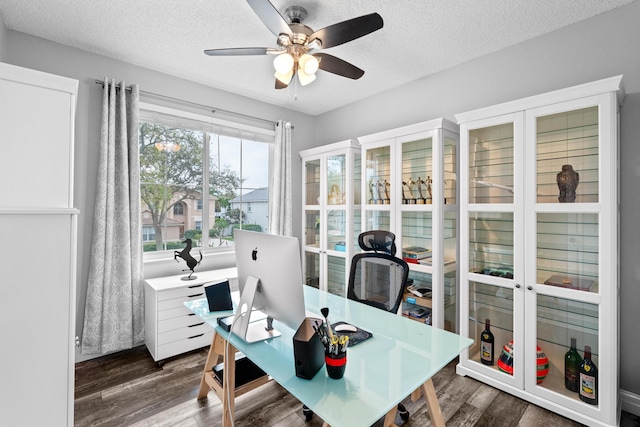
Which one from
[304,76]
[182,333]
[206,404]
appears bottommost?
[206,404]

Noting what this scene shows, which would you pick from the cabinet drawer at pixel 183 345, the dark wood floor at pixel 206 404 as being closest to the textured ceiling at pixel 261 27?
the cabinet drawer at pixel 183 345

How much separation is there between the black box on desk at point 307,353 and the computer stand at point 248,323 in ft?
1.22

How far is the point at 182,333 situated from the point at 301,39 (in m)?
2.57

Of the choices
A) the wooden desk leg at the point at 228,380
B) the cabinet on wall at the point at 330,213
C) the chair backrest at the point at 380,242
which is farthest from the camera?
the cabinet on wall at the point at 330,213

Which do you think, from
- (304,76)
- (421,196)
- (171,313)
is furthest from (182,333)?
(421,196)

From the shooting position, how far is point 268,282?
146 cm

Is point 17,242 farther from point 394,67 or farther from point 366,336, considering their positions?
point 394,67

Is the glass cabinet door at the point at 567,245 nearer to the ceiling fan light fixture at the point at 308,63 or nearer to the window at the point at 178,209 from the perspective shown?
the ceiling fan light fixture at the point at 308,63

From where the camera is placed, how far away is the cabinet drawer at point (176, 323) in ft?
8.67

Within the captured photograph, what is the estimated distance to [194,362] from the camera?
2668mm

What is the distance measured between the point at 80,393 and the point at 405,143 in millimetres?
3338

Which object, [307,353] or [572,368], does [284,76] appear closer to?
[307,353]

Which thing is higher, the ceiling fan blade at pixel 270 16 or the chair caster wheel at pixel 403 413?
the ceiling fan blade at pixel 270 16

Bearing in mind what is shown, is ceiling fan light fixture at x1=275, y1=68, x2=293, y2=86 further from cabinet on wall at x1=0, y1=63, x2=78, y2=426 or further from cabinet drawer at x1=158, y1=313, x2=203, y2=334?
cabinet drawer at x1=158, y1=313, x2=203, y2=334
